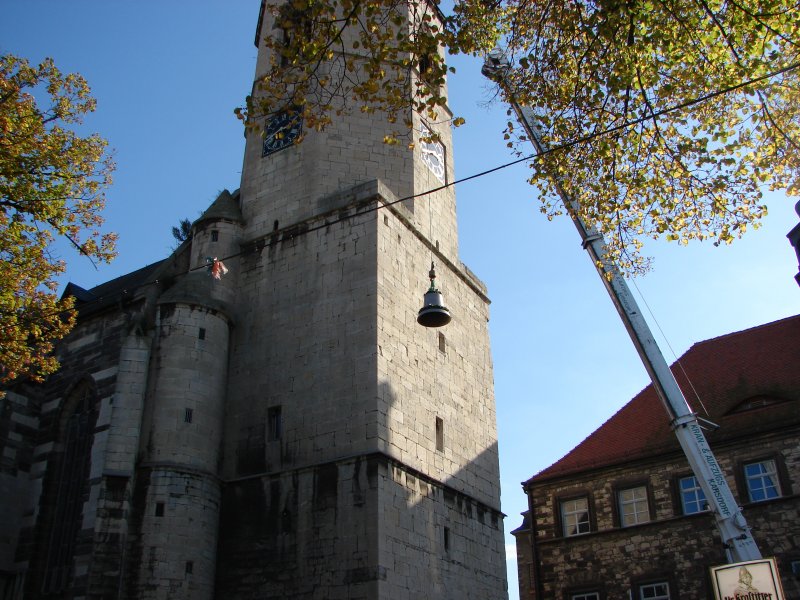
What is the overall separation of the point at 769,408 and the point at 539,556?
7.33m

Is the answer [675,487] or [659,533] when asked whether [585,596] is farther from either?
[675,487]

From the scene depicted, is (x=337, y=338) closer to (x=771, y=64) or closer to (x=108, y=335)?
(x=108, y=335)

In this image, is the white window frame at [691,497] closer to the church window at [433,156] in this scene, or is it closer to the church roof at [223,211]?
the church window at [433,156]

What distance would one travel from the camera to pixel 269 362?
17.9m

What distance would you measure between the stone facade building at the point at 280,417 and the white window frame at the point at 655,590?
4.50 meters

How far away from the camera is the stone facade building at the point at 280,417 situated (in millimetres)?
15203

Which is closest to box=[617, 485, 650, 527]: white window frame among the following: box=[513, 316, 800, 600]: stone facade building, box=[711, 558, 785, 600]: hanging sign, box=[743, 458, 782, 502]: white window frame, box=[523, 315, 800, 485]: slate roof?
box=[513, 316, 800, 600]: stone facade building

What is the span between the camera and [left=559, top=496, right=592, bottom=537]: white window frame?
22531 millimetres

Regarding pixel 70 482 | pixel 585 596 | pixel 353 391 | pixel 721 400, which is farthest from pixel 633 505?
pixel 70 482

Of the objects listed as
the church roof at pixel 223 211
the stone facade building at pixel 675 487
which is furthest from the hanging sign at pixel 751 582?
the church roof at pixel 223 211

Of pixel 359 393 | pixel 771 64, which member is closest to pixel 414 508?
pixel 359 393

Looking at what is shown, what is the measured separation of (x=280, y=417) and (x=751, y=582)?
13.4m

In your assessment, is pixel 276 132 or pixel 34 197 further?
pixel 276 132

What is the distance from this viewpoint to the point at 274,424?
56.1 feet
